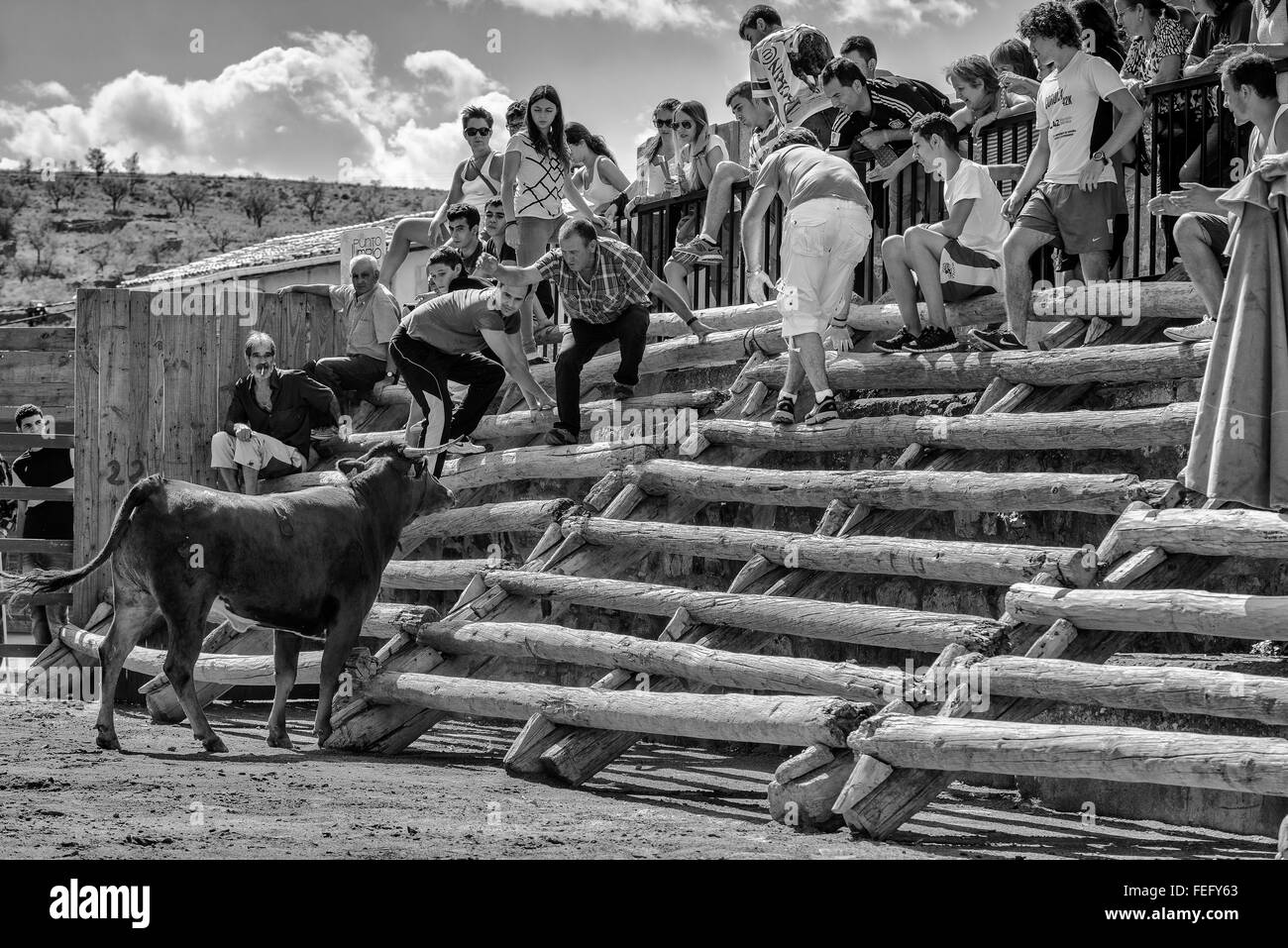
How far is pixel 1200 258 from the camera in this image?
27.1 feet

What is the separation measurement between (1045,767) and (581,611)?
5.01 m

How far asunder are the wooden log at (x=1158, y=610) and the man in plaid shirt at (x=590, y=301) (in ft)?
16.0

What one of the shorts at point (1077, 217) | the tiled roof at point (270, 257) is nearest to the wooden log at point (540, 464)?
the shorts at point (1077, 217)

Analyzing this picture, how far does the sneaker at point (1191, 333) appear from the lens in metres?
8.79

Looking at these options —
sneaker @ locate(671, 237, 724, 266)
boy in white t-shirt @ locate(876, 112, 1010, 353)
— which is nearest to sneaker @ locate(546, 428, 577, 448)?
sneaker @ locate(671, 237, 724, 266)

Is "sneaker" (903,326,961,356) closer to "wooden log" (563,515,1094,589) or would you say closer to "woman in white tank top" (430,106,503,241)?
"wooden log" (563,515,1094,589)

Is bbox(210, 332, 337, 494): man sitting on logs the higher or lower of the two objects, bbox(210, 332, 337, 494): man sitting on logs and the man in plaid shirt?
the lower

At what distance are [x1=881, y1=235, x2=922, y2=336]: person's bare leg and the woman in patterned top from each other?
3.63 metres

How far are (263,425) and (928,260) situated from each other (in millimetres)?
6031

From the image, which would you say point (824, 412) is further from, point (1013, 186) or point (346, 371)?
point (346, 371)

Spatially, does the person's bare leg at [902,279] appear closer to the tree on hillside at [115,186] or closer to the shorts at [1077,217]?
the shorts at [1077,217]

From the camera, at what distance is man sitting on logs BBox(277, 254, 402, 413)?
14.2 metres

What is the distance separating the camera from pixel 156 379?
13547mm
